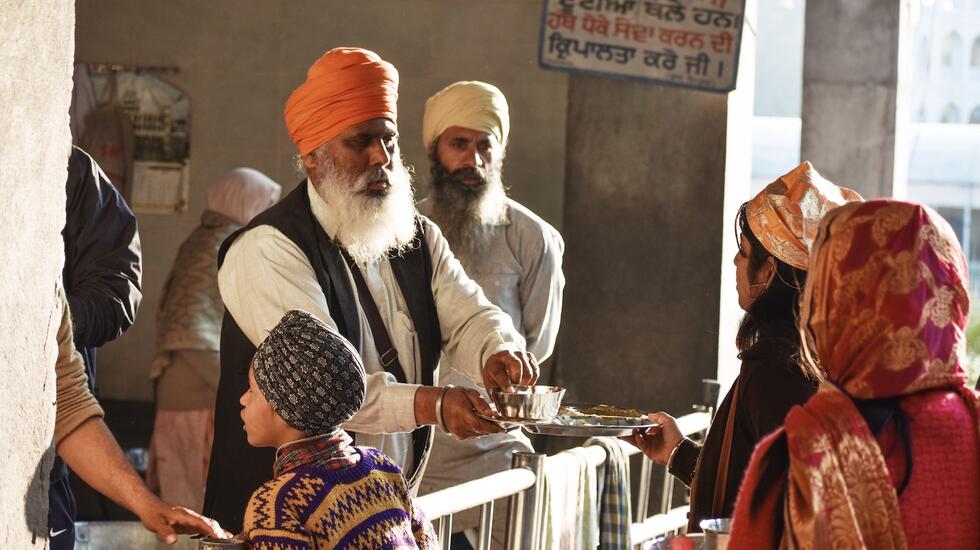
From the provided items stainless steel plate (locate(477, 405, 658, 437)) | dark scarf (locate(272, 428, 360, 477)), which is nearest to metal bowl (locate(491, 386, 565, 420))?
stainless steel plate (locate(477, 405, 658, 437))

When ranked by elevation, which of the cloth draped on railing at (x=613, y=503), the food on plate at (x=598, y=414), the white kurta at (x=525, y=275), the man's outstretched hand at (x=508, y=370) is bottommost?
the cloth draped on railing at (x=613, y=503)

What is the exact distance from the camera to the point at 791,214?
3.05 meters

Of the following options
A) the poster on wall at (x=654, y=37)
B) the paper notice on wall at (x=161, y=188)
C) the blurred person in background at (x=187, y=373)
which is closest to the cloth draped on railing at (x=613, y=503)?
the poster on wall at (x=654, y=37)

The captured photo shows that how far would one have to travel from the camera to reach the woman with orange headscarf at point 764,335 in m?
2.88

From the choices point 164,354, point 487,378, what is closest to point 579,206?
point 164,354

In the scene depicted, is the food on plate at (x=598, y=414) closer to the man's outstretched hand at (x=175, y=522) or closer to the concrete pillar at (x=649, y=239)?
the man's outstretched hand at (x=175, y=522)

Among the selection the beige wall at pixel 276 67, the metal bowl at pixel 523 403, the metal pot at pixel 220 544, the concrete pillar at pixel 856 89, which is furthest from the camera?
the concrete pillar at pixel 856 89

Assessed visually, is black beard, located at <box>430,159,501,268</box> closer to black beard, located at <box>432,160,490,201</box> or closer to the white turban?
black beard, located at <box>432,160,490,201</box>

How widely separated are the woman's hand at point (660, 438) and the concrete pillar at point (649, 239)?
3.43m

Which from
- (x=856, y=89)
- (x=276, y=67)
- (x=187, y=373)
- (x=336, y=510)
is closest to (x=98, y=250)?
(x=336, y=510)

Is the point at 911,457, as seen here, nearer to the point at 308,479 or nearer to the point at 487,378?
the point at 308,479

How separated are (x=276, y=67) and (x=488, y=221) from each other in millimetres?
3432

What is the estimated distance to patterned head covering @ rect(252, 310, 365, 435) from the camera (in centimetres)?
264

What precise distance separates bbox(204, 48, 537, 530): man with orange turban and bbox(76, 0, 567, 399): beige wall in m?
4.12
